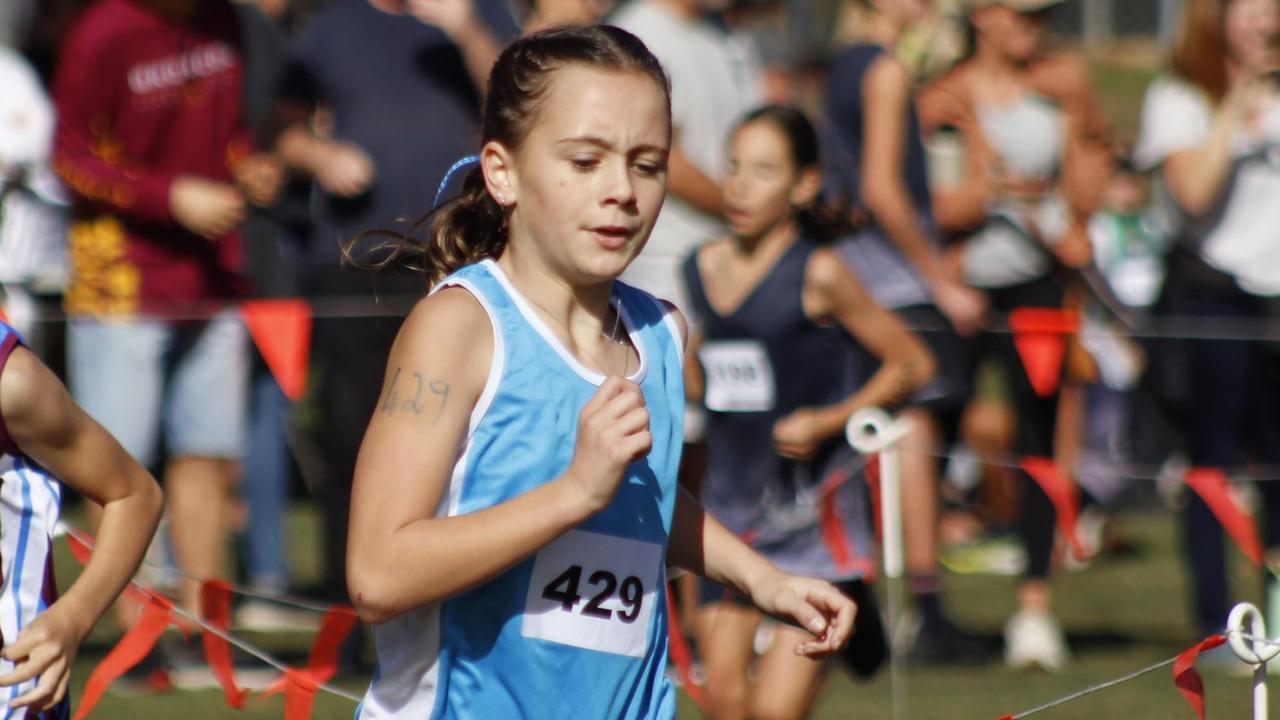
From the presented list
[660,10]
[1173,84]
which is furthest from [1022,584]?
[660,10]

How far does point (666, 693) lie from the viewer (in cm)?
290

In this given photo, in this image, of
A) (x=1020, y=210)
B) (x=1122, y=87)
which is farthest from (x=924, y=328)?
(x=1122, y=87)

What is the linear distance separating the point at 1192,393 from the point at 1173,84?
43.7 inches

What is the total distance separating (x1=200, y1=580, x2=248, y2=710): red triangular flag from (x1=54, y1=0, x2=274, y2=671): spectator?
1385 millimetres

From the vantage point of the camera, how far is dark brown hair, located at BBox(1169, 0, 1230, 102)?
22.0ft

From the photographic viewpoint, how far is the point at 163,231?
603 centimetres

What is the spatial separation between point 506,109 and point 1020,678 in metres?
4.13

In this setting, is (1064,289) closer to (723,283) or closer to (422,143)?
(723,283)

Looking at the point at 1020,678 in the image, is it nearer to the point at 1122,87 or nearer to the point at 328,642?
the point at 328,642

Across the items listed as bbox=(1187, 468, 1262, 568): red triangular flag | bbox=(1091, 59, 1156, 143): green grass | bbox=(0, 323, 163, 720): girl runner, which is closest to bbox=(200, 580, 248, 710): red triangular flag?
bbox=(0, 323, 163, 720): girl runner

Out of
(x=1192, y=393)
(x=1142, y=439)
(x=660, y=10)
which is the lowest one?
(x=1142, y=439)

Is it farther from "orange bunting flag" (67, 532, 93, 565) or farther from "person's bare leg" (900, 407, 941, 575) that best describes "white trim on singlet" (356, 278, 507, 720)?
"person's bare leg" (900, 407, 941, 575)

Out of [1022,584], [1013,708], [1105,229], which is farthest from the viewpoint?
[1105,229]

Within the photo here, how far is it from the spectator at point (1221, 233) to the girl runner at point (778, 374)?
1.73 meters
